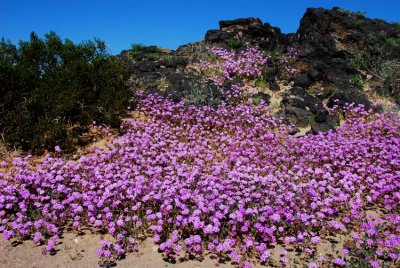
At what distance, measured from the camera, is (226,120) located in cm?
1327

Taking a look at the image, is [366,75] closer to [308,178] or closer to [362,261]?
[308,178]

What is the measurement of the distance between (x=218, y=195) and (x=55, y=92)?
278 inches

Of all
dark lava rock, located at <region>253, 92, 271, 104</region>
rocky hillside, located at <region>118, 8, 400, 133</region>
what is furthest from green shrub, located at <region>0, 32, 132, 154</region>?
dark lava rock, located at <region>253, 92, 271, 104</region>

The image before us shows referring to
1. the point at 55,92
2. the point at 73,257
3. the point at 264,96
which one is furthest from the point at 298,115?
the point at 73,257

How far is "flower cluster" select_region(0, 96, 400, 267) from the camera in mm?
6672

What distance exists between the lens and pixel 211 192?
25.6 feet

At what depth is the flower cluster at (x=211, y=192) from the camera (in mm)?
6672

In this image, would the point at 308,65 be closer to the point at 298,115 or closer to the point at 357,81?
the point at 357,81

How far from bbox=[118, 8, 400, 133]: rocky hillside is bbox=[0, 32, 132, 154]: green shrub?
2656 millimetres

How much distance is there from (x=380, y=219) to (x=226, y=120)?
6740mm

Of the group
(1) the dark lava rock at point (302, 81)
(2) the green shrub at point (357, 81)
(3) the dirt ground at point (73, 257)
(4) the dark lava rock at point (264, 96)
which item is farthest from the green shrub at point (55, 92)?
(2) the green shrub at point (357, 81)

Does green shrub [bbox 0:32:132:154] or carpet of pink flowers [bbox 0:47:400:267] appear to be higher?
green shrub [bbox 0:32:132:154]

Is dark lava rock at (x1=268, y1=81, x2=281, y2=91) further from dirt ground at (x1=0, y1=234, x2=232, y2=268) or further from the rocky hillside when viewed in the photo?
dirt ground at (x1=0, y1=234, x2=232, y2=268)

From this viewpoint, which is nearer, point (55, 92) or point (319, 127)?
point (55, 92)
